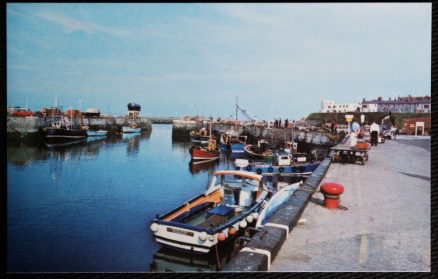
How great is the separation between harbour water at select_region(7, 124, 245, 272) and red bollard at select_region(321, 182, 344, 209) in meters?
3.69

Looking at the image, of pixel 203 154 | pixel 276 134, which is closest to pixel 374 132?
pixel 203 154

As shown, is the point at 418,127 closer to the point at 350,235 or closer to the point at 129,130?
the point at 350,235

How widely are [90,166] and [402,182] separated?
2413cm

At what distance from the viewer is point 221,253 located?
9195mm

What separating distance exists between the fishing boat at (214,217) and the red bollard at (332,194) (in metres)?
2.57

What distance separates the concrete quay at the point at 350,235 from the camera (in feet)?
14.6

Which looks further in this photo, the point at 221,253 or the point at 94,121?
the point at 94,121

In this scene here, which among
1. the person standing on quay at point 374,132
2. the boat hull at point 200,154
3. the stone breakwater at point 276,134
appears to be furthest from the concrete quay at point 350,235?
the boat hull at point 200,154

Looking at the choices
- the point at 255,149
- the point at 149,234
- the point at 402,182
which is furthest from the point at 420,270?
the point at 255,149

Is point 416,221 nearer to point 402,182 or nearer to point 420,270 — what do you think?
point 420,270

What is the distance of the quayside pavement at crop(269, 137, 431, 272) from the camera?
4516 mm

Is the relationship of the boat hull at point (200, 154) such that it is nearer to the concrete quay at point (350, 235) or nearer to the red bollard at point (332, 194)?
the concrete quay at point (350, 235)

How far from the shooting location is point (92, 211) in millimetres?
14672

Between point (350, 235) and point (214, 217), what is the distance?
14.6 ft
